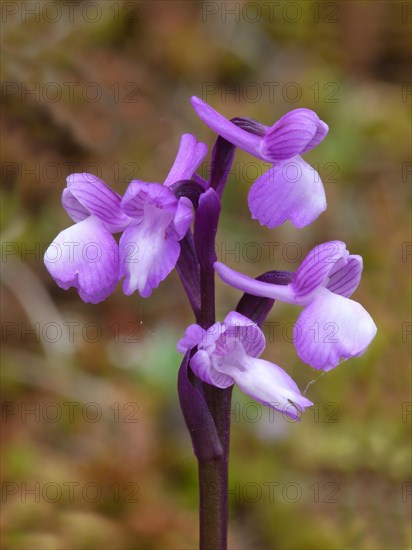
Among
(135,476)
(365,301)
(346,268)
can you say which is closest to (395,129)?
(365,301)

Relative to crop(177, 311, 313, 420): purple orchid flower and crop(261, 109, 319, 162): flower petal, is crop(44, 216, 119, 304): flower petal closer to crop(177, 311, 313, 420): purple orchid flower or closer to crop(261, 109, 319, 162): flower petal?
crop(177, 311, 313, 420): purple orchid flower

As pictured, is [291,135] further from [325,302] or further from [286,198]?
[325,302]

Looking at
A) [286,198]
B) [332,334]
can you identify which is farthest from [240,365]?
[286,198]

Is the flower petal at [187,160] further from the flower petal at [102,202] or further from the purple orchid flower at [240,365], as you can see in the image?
the purple orchid flower at [240,365]

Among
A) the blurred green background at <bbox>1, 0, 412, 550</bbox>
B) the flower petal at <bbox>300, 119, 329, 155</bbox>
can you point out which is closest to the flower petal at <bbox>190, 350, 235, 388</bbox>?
the flower petal at <bbox>300, 119, 329, 155</bbox>

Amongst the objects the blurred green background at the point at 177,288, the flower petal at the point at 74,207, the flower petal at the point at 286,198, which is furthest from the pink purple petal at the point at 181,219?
the blurred green background at the point at 177,288
